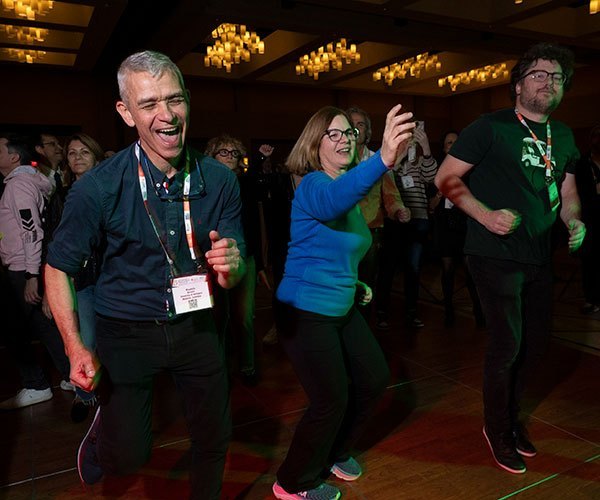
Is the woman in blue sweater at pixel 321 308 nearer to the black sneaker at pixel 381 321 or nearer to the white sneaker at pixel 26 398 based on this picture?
the white sneaker at pixel 26 398

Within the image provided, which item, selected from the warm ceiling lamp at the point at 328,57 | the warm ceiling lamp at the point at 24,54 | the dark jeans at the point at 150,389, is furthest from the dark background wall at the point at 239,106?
the dark jeans at the point at 150,389

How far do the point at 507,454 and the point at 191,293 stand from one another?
171cm

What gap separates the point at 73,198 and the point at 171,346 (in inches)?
21.5

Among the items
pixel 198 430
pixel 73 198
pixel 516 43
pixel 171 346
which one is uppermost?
pixel 516 43

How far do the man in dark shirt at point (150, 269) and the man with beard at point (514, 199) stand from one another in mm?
1101

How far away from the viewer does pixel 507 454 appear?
7.30 feet

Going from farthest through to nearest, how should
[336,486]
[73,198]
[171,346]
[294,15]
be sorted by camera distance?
[294,15] → [336,486] → [171,346] → [73,198]

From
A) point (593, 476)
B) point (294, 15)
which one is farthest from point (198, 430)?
point (294, 15)

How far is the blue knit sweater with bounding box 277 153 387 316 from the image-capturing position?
5.76ft

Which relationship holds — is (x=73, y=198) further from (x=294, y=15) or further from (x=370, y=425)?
(x=294, y=15)

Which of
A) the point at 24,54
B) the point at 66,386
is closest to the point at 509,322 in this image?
the point at 66,386

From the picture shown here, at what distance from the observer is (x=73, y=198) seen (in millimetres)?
1393

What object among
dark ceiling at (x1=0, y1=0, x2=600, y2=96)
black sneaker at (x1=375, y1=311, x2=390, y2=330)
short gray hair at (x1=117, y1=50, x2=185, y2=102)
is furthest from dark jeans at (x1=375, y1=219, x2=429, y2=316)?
dark ceiling at (x1=0, y1=0, x2=600, y2=96)

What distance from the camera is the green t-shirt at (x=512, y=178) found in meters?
2.06
